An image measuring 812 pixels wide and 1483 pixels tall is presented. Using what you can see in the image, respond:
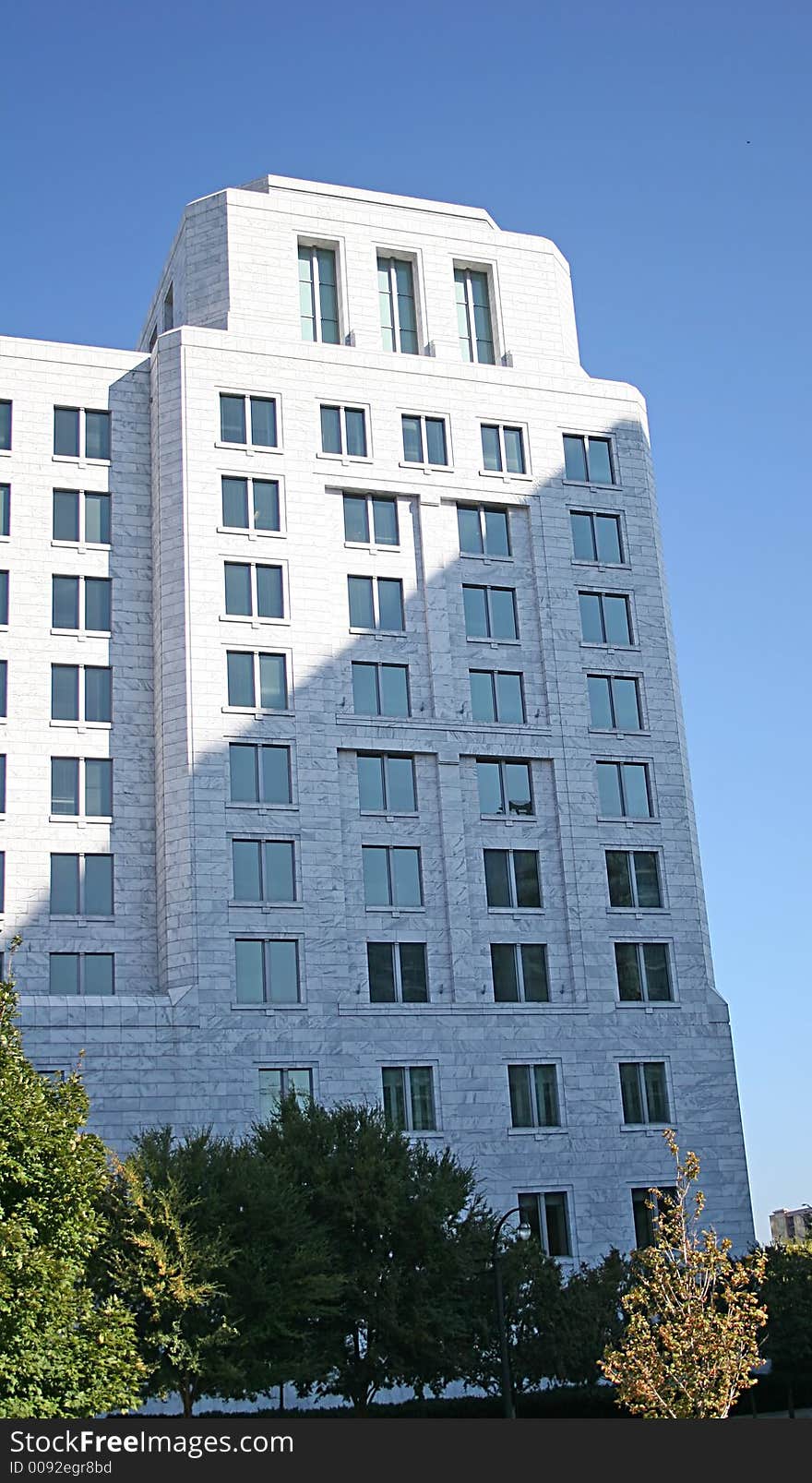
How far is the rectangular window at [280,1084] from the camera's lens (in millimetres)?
52375

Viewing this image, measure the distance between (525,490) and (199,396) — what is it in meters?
13.9

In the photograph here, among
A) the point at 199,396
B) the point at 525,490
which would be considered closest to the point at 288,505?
the point at 199,396

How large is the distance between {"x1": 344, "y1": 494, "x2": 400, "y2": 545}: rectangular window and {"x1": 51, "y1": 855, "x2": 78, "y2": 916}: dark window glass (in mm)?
16762

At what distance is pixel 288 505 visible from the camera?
59969 mm

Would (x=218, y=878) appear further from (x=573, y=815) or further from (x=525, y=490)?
(x=525, y=490)

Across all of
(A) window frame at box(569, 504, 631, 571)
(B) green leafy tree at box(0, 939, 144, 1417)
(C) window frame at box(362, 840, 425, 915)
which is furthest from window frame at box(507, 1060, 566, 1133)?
(B) green leafy tree at box(0, 939, 144, 1417)

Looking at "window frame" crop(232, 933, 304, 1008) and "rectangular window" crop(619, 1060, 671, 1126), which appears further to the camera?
"rectangular window" crop(619, 1060, 671, 1126)

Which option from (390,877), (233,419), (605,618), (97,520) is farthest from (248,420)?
(390,877)

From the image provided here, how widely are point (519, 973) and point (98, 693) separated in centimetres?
1890

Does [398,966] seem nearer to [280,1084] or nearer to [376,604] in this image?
[280,1084]

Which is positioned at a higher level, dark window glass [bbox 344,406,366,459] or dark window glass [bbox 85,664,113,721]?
dark window glass [bbox 344,406,366,459]

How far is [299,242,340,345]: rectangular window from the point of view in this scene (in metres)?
64.8

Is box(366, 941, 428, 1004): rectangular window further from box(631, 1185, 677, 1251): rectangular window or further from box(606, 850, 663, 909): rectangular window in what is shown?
box(631, 1185, 677, 1251): rectangular window

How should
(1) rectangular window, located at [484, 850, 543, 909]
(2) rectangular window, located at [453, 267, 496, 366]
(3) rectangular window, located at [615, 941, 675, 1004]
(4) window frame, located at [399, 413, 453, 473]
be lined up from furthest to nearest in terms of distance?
(2) rectangular window, located at [453, 267, 496, 366] → (4) window frame, located at [399, 413, 453, 473] → (3) rectangular window, located at [615, 941, 675, 1004] → (1) rectangular window, located at [484, 850, 543, 909]
